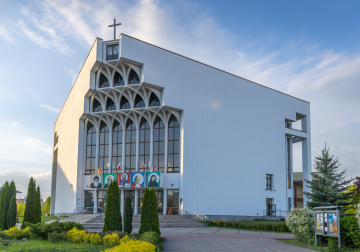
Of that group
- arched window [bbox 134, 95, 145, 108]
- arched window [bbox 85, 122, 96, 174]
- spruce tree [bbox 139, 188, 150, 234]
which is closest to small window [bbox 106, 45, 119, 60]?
arched window [bbox 134, 95, 145, 108]

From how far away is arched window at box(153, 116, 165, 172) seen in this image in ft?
128

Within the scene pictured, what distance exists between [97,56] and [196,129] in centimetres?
1227

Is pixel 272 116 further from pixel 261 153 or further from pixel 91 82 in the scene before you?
pixel 91 82

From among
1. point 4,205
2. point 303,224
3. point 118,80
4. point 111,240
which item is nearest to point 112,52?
point 118,80

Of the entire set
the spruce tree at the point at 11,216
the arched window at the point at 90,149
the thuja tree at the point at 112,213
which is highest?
the arched window at the point at 90,149

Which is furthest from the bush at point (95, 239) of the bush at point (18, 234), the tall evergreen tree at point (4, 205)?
the tall evergreen tree at point (4, 205)

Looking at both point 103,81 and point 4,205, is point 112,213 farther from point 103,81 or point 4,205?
point 103,81

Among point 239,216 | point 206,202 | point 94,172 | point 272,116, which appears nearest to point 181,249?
point 206,202

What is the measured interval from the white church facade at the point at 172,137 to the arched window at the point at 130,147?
0.11 meters

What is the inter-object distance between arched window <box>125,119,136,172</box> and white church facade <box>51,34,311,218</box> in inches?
4.2

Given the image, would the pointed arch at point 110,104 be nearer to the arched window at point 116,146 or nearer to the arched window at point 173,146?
the arched window at point 116,146

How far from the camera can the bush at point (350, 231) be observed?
1487 cm

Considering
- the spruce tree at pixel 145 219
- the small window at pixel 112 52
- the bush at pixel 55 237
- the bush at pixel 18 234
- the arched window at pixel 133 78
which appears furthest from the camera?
the arched window at pixel 133 78

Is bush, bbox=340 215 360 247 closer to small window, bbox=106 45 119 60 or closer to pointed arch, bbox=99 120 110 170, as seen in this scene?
small window, bbox=106 45 119 60
